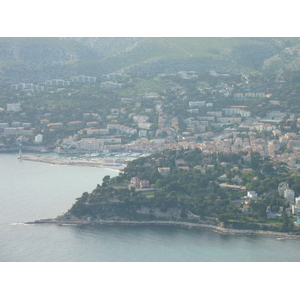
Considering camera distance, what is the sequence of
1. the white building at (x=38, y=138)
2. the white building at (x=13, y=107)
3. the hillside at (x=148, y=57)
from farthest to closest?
the hillside at (x=148, y=57), the white building at (x=13, y=107), the white building at (x=38, y=138)

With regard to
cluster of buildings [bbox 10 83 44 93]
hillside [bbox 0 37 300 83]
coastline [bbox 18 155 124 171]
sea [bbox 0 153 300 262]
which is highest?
hillside [bbox 0 37 300 83]

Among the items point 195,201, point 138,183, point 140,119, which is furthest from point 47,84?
point 195,201

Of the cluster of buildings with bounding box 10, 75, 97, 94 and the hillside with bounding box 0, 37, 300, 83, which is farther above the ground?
the hillside with bounding box 0, 37, 300, 83

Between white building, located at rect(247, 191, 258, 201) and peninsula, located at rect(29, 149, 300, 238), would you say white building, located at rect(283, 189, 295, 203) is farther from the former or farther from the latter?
white building, located at rect(247, 191, 258, 201)

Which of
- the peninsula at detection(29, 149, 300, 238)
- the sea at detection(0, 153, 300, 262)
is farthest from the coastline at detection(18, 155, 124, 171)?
the sea at detection(0, 153, 300, 262)

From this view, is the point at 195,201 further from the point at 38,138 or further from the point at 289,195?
the point at 38,138

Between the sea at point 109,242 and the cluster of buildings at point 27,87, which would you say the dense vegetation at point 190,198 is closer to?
the sea at point 109,242

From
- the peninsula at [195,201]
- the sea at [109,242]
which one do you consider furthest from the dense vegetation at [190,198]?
the sea at [109,242]
